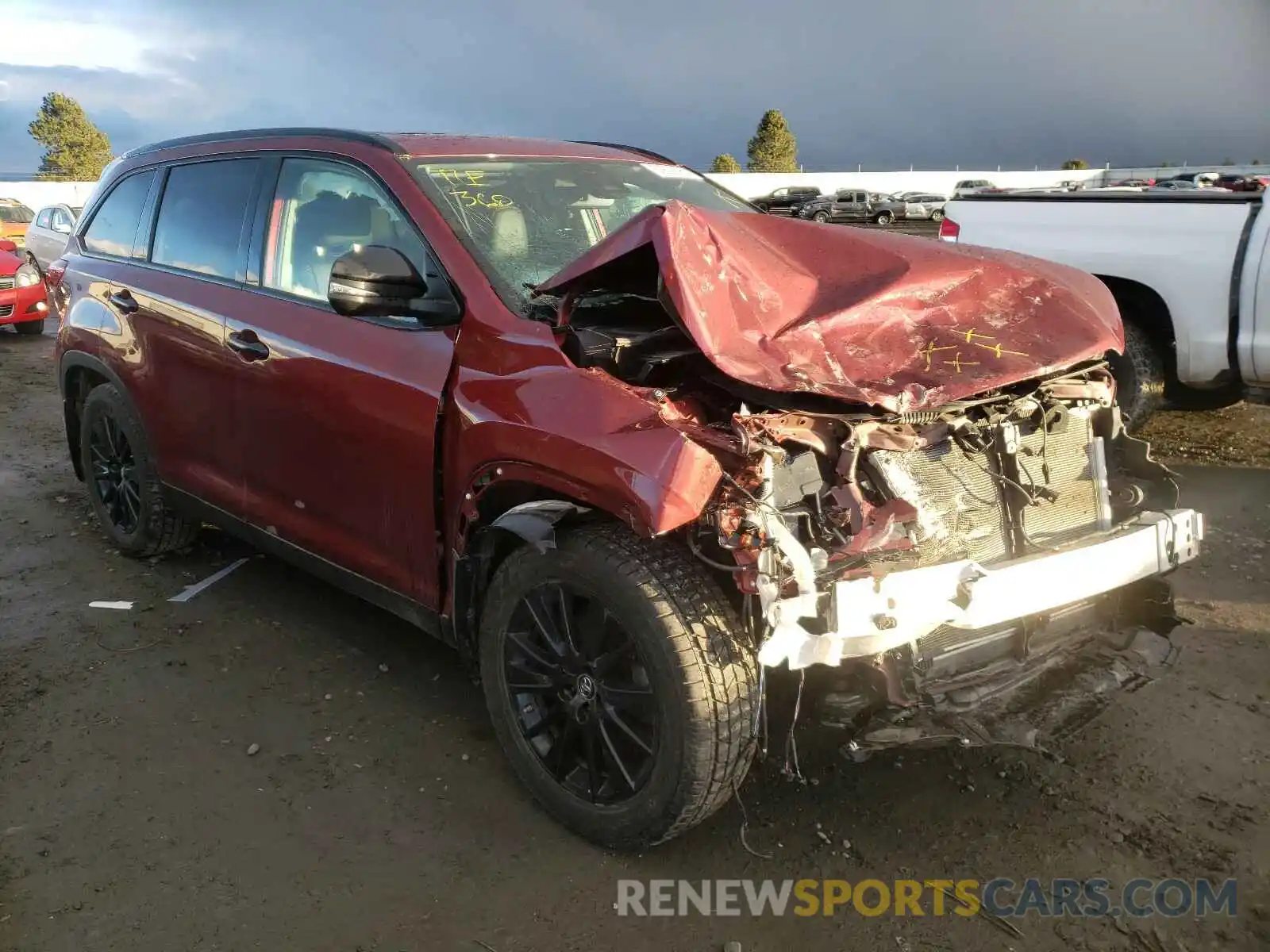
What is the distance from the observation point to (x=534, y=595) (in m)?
2.81

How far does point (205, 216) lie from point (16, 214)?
1827 cm

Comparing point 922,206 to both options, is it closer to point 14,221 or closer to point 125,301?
point 14,221

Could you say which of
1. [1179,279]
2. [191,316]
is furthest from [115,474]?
[1179,279]

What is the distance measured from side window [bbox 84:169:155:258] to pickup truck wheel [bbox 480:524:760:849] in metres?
3.11

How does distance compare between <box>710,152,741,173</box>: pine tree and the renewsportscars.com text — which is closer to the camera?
the renewsportscars.com text

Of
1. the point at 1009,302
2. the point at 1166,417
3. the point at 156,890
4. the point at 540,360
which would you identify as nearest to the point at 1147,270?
the point at 1166,417

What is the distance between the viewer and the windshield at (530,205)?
3176 millimetres

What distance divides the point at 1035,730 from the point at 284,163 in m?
3.30

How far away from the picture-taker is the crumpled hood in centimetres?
262

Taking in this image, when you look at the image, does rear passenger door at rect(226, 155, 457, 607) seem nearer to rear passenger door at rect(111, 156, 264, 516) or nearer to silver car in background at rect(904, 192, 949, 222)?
rear passenger door at rect(111, 156, 264, 516)

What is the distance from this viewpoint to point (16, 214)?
1891cm

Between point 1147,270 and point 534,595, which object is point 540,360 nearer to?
point 534,595

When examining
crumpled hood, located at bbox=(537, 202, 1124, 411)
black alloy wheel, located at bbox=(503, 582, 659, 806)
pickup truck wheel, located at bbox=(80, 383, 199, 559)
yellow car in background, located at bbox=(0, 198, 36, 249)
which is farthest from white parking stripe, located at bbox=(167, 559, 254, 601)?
yellow car in background, located at bbox=(0, 198, 36, 249)

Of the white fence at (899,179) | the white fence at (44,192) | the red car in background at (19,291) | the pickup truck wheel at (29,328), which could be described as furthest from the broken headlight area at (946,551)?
the white fence at (899,179)
